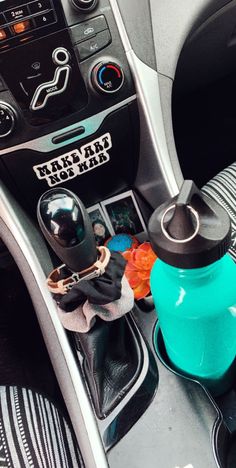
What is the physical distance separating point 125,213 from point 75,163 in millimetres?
152

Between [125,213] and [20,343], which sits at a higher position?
[125,213]

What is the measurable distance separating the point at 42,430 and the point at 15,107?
0.46m

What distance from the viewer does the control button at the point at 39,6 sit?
2.09ft

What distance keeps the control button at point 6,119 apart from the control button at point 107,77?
5.3 inches

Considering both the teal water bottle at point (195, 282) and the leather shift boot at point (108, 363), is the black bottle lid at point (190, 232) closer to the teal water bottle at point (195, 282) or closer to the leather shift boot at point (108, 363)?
the teal water bottle at point (195, 282)

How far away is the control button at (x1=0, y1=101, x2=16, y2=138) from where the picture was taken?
26.5 inches

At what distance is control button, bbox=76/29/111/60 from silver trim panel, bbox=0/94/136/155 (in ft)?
0.29

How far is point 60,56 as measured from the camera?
675 millimetres

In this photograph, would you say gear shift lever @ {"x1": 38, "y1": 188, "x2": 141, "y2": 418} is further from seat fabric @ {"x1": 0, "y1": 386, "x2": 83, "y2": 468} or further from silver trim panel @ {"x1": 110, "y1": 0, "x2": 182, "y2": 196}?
silver trim panel @ {"x1": 110, "y1": 0, "x2": 182, "y2": 196}

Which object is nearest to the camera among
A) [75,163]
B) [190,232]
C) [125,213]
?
[190,232]

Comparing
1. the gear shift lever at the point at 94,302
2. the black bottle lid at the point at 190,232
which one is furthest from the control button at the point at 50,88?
the black bottle lid at the point at 190,232

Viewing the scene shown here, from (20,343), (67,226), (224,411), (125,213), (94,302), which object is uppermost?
(67,226)

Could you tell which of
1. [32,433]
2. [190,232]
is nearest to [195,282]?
[190,232]

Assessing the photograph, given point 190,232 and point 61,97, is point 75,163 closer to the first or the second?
point 61,97
